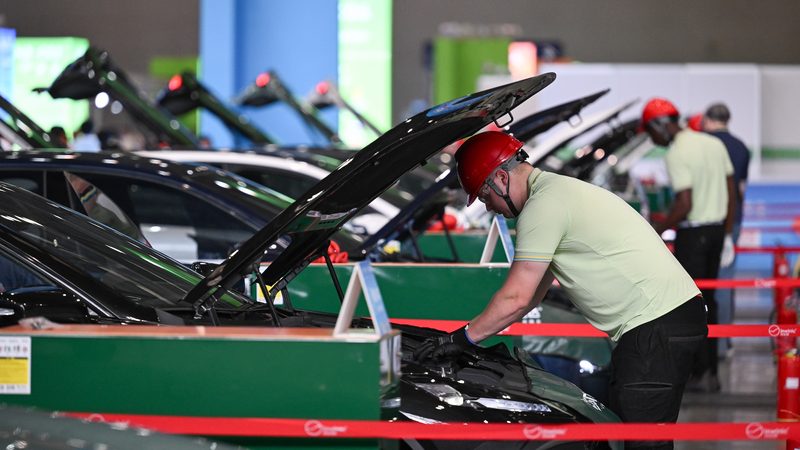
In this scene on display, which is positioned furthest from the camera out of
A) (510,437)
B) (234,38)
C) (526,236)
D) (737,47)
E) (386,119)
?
(737,47)

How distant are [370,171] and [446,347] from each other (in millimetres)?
833

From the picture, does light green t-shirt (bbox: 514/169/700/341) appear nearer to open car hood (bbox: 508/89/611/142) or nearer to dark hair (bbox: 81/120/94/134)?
open car hood (bbox: 508/89/611/142)

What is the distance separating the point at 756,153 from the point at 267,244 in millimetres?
17227

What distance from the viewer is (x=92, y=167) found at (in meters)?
6.96

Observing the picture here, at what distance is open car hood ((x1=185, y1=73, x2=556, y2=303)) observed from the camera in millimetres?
3834

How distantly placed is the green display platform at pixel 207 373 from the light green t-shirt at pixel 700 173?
250 inches

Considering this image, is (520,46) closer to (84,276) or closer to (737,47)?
(737,47)

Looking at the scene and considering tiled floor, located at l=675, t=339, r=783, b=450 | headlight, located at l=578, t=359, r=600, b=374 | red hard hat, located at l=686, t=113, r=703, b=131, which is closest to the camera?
headlight, located at l=578, t=359, r=600, b=374

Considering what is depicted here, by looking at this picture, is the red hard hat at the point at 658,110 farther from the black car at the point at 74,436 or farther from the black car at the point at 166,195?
the black car at the point at 74,436

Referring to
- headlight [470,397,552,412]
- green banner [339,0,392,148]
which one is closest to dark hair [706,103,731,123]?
headlight [470,397,552,412]

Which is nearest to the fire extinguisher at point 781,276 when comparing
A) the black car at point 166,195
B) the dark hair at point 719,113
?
the dark hair at point 719,113

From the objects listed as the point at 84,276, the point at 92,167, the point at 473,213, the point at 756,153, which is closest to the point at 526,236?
the point at 84,276

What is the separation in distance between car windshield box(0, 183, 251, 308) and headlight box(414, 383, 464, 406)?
95cm

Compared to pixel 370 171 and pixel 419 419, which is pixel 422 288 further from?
pixel 370 171
